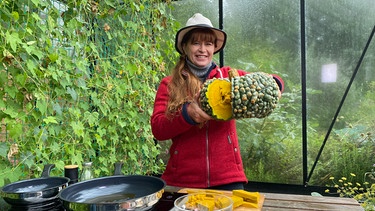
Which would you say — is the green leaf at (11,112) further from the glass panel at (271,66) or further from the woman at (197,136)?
the glass panel at (271,66)

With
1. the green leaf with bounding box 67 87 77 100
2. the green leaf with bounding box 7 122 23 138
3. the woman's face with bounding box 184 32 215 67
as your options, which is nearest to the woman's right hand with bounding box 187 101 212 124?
the woman's face with bounding box 184 32 215 67

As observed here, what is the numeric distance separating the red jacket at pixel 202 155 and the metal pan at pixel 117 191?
0.45 m

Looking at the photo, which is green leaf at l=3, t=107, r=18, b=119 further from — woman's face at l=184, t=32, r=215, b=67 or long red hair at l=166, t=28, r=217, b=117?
woman's face at l=184, t=32, r=215, b=67

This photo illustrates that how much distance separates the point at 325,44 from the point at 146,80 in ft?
5.57

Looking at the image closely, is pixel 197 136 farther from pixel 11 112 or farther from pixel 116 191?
pixel 11 112

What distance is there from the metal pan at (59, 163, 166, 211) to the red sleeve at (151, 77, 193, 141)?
0.37 metres

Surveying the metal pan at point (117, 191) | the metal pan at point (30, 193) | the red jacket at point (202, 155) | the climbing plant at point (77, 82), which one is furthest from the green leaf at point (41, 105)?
the metal pan at point (117, 191)

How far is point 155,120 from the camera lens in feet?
4.06

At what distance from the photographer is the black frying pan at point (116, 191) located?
617 millimetres

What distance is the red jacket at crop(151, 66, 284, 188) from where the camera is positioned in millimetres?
1268

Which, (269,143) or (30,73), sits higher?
(30,73)

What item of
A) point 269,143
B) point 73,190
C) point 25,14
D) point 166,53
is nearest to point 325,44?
point 269,143

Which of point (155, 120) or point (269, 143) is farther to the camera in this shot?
point (269, 143)

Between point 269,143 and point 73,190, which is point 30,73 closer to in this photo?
point 73,190
